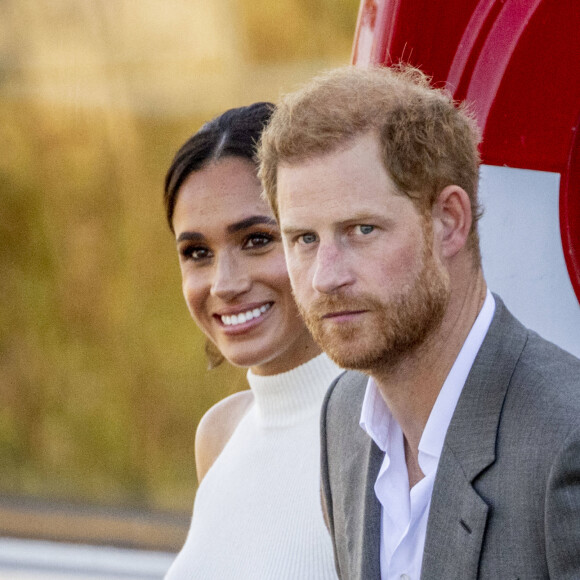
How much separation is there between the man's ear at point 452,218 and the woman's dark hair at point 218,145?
69 centimetres

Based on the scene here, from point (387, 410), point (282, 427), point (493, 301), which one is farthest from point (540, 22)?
point (282, 427)

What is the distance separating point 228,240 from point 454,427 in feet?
2.59

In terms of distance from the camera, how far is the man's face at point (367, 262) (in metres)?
1.24

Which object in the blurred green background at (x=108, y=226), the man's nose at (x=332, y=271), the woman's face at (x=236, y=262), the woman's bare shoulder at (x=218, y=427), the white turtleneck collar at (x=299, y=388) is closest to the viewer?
the man's nose at (x=332, y=271)

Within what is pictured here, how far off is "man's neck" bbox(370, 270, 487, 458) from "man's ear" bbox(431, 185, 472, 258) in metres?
0.07

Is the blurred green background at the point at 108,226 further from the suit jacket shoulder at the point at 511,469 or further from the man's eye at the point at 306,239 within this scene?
the suit jacket shoulder at the point at 511,469

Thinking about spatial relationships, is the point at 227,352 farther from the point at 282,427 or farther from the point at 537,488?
the point at 537,488

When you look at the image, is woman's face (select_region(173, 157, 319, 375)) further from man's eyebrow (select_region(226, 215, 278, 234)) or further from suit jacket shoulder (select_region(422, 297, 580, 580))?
suit jacket shoulder (select_region(422, 297, 580, 580))

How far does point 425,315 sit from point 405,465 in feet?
0.93

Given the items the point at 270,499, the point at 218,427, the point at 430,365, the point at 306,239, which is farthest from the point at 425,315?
the point at 218,427

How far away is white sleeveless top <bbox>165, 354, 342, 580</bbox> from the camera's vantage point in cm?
179

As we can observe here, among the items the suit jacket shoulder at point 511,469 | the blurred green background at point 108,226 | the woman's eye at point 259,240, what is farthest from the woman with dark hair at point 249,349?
the blurred green background at point 108,226

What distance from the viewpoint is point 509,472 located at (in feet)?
3.86

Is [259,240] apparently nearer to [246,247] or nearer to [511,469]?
[246,247]
